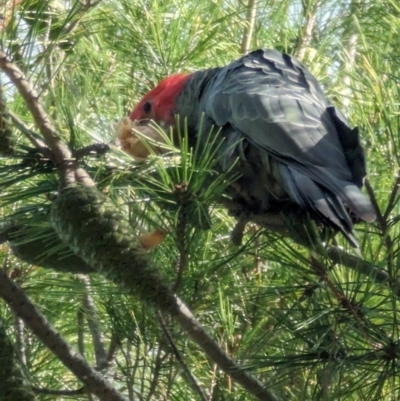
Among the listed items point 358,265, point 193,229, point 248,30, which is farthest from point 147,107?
point 358,265

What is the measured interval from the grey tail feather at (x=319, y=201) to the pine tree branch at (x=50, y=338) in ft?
1.08

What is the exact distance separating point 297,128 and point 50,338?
0.41 m

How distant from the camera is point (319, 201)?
90 cm

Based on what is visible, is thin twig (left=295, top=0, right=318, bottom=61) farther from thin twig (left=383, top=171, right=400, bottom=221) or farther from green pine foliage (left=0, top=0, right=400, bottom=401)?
thin twig (left=383, top=171, right=400, bottom=221)

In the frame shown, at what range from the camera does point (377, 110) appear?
1131mm

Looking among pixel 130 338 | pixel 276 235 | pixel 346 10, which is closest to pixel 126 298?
pixel 130 338

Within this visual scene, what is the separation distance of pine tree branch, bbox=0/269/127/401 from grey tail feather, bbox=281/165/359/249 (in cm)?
33

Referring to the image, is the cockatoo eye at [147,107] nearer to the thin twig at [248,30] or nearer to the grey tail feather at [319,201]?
the thin twig at [248,30]

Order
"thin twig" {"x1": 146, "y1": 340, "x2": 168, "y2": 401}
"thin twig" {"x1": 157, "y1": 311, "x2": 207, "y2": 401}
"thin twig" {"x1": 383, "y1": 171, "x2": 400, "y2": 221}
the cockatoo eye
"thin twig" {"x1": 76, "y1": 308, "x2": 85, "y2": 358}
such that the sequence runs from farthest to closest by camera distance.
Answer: "thin twig" {"x1": 76, "y1": 308, "x2": 85, "y2": 358} → the cockatoo eye → "thin twig" {"x1": 146, "y1": 340, "x2": 168, "y2": 401} → "thin twig" {"x1": 157, "y1": 311, "x2": 207, "y2": 401} → "thin twig" {"x1": 383, "y1": 171, "x2": 400, "y2": 221}

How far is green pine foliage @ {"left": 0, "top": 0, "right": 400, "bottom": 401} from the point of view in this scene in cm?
90

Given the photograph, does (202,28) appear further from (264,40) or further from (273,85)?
(273,85)

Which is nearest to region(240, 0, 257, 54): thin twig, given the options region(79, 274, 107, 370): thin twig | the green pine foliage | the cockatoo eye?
the green pine foliage

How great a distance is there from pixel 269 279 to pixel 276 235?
282mm

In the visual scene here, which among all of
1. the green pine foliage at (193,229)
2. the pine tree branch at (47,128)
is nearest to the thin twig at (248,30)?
the green pine foliage at (193,229)
